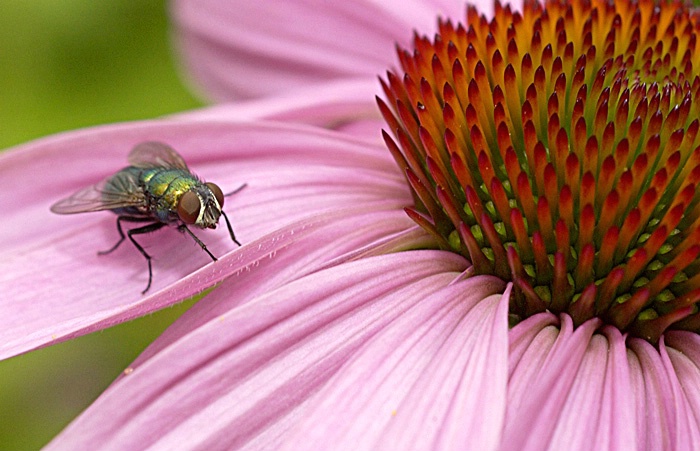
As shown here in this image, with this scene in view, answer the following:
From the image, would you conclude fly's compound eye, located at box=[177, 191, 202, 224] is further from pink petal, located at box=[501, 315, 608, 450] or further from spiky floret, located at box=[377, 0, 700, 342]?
pink petal, located at box=[501, 315, 608, 450]

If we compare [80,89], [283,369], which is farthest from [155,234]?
[80,89]

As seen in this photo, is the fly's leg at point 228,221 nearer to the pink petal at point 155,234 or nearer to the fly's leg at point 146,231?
the pink petal at point 155,234

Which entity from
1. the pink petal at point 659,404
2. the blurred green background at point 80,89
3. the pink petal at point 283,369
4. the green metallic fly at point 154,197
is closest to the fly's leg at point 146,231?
the green metallic fly at point 154,197

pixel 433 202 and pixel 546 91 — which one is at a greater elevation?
pixel 546 91

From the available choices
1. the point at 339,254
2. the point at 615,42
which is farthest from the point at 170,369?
the point at 615,42

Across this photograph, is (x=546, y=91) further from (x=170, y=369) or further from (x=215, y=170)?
(x=170, y=369)

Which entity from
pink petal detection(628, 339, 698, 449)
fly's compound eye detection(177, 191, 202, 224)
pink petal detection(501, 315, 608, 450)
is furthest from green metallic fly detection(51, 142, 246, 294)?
pink petal detection(628, 339, 698, 449)

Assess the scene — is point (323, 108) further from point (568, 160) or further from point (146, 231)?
point (568, 160)
